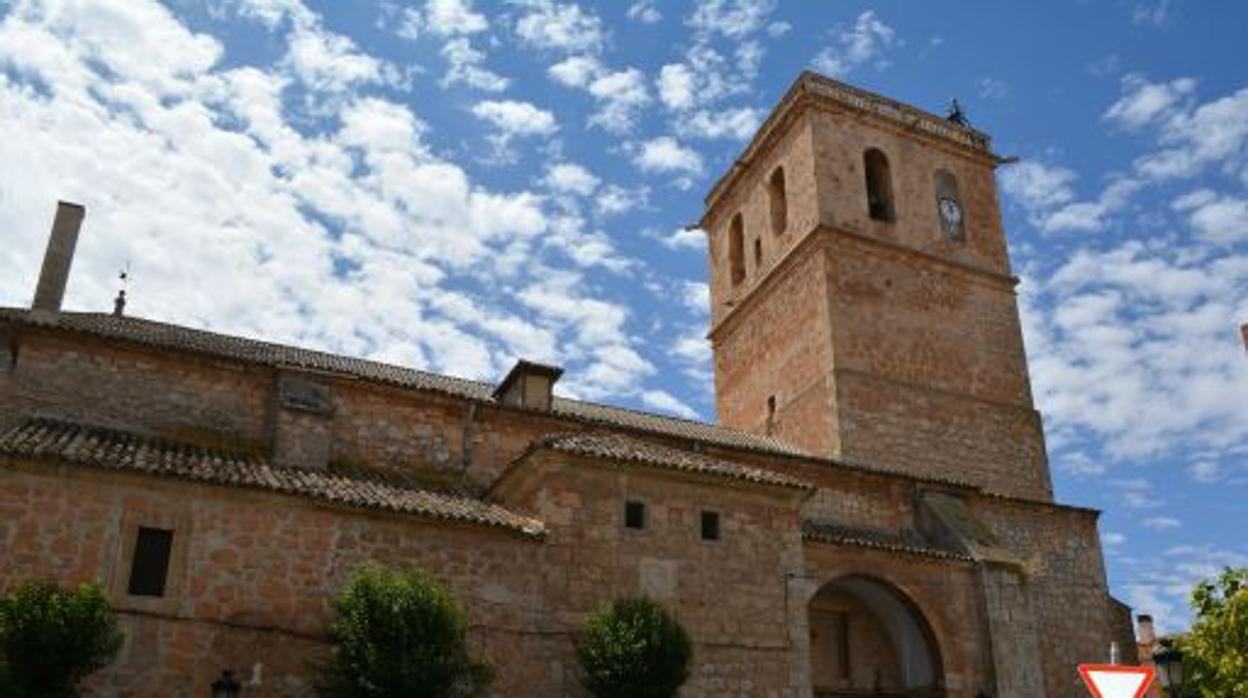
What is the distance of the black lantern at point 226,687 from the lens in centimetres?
973

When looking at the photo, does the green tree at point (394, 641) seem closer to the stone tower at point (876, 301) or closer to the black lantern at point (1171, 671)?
the black lantern at point (1171, 671)

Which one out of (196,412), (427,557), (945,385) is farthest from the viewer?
(945,385)

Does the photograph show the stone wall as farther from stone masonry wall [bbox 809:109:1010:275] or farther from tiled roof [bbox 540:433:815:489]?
stone masonry wall [bbox 809:109:1010:275]

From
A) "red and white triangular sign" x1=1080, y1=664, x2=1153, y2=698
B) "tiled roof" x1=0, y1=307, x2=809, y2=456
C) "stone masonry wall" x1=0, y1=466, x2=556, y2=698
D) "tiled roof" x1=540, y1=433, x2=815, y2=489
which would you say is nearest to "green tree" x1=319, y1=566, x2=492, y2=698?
"stone masonry wall" x1=0, y1=466, x2=556, y2=698

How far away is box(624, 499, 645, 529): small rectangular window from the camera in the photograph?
12.6m

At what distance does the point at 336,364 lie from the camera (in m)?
16.8

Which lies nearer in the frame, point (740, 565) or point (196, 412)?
point (740, 565)

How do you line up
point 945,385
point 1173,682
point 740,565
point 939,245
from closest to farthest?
point 1173,682 → point 740,565 → point 945,385 → point 939,245

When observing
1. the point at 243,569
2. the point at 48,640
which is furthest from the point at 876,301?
the point at 48,640

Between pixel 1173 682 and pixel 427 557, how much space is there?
7456 mm

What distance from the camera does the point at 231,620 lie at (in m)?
10.8

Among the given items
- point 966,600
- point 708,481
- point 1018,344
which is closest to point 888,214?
point 1018,344

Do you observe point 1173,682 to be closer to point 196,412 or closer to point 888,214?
point 196,412

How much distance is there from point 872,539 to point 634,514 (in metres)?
5.47
